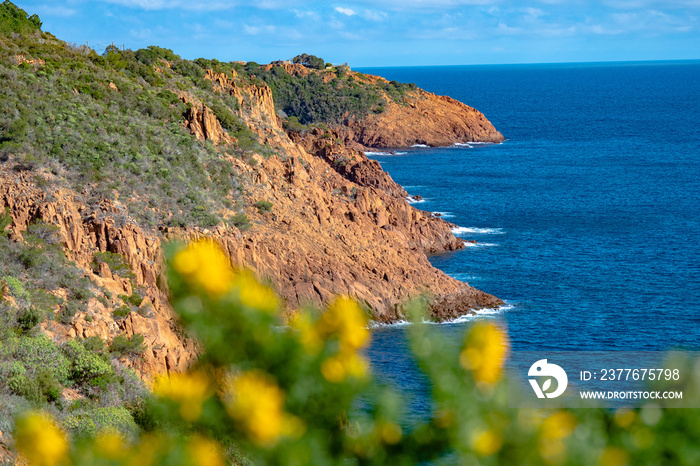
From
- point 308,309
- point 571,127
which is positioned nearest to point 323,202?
point 308,309

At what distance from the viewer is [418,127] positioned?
132 meters

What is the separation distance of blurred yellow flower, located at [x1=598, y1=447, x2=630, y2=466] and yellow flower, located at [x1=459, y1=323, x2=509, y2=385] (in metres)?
0.92

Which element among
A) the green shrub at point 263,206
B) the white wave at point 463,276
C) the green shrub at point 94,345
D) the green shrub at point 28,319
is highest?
the green shrub at point 263,206

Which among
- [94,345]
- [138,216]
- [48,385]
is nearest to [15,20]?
[138,216]

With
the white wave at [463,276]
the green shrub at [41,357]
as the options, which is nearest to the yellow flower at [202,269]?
the green shrub at [41,357]

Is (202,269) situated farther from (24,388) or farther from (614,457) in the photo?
(24,388)

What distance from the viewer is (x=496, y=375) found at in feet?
15.8

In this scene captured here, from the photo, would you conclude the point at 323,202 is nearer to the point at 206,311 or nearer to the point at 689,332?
the point at 689,332

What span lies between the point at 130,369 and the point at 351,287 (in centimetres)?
1909

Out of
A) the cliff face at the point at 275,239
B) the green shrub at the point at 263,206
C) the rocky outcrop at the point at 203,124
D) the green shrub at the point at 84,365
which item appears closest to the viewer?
the green shrub at the point at 84,365

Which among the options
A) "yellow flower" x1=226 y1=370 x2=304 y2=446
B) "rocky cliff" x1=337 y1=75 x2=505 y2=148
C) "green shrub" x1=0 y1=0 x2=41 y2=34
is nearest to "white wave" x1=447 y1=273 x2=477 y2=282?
"green shrub" x1=0 y1=0 x2=41 y2=34

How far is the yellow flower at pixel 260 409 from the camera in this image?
469 cm

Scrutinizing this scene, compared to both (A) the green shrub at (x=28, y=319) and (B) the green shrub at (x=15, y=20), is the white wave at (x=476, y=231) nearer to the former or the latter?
(B) the green shrub at (x=15, y=20)

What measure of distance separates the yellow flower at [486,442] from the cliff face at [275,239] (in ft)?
67.9
